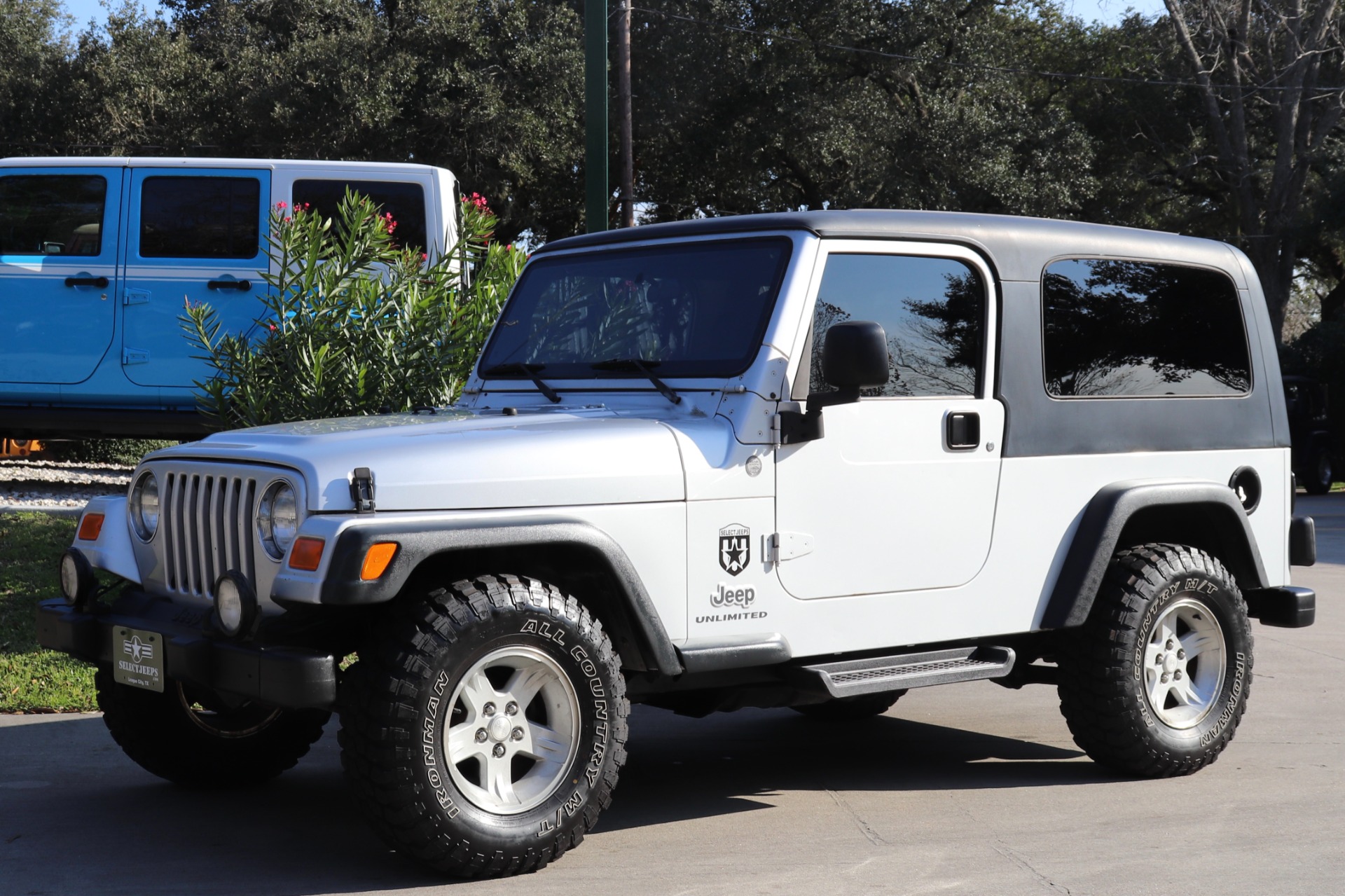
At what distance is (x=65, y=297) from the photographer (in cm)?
1049

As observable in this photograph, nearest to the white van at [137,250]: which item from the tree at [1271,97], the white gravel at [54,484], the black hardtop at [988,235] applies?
the white gravel at [54,484]

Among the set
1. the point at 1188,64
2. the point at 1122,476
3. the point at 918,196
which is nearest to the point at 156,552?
the point at 1122,476

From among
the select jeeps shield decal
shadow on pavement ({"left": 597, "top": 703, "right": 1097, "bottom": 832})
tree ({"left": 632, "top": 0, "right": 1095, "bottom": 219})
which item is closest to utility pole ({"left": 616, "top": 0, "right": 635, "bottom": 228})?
tree ({"left": 632, "top": 0, "right": 1095, "bottom": 219})

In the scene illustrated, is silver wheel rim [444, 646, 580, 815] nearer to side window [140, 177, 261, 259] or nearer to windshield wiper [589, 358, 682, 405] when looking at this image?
windshield wiper [589, 358, 682, 405]

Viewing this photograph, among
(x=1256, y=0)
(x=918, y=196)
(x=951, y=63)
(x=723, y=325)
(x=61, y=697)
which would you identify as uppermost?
(x=1256, y=0)

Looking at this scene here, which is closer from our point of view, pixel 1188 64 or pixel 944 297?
pixel 944 297

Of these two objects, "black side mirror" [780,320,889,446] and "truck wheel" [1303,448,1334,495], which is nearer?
"black side mirror" [780,320,889,446]

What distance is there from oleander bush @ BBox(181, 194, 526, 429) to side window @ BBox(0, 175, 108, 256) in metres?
3.07

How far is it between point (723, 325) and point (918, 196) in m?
22.6

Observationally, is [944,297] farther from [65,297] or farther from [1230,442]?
[65,297]

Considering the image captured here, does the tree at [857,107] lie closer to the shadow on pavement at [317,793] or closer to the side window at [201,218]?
the side window at [201,218]

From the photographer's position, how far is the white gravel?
1055 cm

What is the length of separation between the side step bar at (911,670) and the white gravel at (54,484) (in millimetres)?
6585

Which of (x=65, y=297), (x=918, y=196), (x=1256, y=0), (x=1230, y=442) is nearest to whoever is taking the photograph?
(x=1230, y=442)
